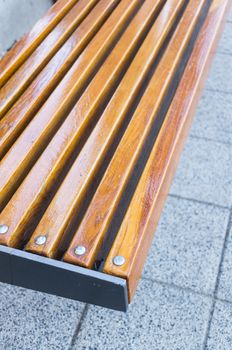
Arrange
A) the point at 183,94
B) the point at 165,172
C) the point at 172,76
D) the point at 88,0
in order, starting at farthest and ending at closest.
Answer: the point at 88,0 < the point at 172,76 < the point at 183,94 < the point at 165,172

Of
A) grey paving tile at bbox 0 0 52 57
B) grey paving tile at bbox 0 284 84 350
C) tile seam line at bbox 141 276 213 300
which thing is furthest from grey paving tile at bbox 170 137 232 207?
grey paving tile at bbox 0 0 52 57

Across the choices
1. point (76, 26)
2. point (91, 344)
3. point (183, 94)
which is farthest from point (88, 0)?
point (91, 344)

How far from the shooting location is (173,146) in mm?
1969

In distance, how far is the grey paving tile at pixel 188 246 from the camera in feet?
8.10

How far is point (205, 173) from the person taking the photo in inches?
118

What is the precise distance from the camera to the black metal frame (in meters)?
1.57

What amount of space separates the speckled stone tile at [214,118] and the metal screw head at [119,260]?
5.82ft

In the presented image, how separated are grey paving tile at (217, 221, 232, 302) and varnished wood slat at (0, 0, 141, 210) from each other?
102cm

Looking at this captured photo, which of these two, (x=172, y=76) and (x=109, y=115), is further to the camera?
(x=172, y=76)

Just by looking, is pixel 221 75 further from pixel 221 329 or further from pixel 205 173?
pixel 221 329

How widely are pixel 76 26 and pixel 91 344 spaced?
1495 millimetres

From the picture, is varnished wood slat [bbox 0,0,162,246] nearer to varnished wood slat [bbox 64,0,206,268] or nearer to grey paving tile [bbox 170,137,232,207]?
varnished wood slat [bbox 64,0,206,268]

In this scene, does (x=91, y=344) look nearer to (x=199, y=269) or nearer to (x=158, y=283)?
(x=158, y=283)

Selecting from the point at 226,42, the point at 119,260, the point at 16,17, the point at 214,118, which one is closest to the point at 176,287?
the point at 119,260
